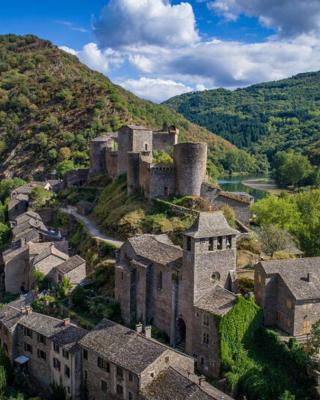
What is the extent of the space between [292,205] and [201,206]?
12905 mm

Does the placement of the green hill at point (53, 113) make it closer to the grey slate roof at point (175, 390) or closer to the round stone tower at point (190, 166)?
the round stone tower at point (190, 166)

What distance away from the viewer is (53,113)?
131m

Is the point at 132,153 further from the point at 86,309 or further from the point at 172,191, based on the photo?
the point at 86,309

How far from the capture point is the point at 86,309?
4800 cm

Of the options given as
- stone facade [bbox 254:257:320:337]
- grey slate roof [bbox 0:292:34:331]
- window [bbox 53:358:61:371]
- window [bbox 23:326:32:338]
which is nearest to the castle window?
stone facade [bbox 254:257:320:337]

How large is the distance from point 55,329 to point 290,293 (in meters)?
19.8

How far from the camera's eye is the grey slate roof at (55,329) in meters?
40.0

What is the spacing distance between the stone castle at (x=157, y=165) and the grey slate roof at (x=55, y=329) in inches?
818

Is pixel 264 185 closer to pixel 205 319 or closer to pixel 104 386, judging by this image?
pixel 205 319

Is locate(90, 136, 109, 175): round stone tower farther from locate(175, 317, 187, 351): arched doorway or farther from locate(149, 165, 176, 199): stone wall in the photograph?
locate(175, 317, 187, 351): arched doorway

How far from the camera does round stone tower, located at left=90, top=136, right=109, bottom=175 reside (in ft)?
256

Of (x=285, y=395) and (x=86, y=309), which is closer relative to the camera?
(x=285, y=395)

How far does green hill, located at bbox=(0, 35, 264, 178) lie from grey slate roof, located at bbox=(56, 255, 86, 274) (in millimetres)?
49431

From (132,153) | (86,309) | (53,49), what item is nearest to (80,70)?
(53,49)
